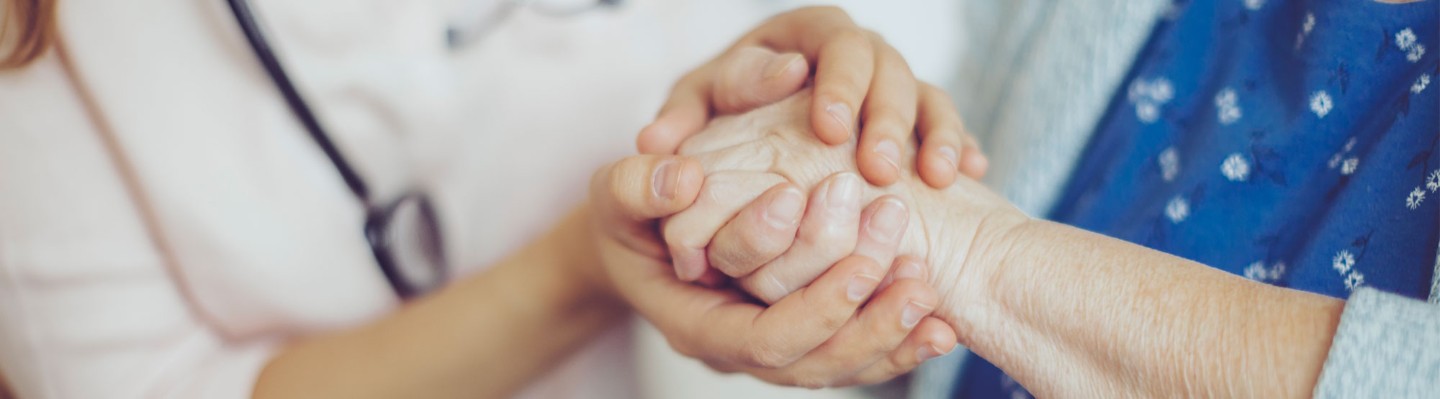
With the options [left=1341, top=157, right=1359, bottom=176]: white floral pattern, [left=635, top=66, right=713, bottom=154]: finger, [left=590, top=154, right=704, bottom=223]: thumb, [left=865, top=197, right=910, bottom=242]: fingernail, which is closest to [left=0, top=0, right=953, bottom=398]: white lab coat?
[left=635, top=66, right=713, bottom=154]: finger

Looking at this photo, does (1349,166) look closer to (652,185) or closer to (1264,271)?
(1264,271)

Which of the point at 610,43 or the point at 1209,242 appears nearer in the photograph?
the point at 1209,242

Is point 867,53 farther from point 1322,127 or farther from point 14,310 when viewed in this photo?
point 14,310

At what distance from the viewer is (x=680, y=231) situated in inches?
21.7

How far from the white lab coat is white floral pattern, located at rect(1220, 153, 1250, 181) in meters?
0.48

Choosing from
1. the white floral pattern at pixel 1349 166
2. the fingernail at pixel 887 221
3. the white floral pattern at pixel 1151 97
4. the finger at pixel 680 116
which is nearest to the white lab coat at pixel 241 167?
the finger at pixel 680 116

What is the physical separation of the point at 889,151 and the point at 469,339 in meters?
0.36

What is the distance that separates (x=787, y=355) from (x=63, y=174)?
47 cm

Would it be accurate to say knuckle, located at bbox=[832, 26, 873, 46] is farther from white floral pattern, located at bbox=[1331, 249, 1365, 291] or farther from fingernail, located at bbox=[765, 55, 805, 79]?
white floral pattern, located at bbox=[1331, 249, 1365, 291]

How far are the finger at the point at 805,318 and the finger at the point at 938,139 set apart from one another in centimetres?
10

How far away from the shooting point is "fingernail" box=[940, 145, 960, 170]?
60 centimetres

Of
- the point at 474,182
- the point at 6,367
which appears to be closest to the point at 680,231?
the point at 474,182

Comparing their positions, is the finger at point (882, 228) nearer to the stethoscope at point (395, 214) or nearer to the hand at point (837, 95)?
the hand at point (837, 95)

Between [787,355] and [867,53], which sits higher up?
[867,53]
